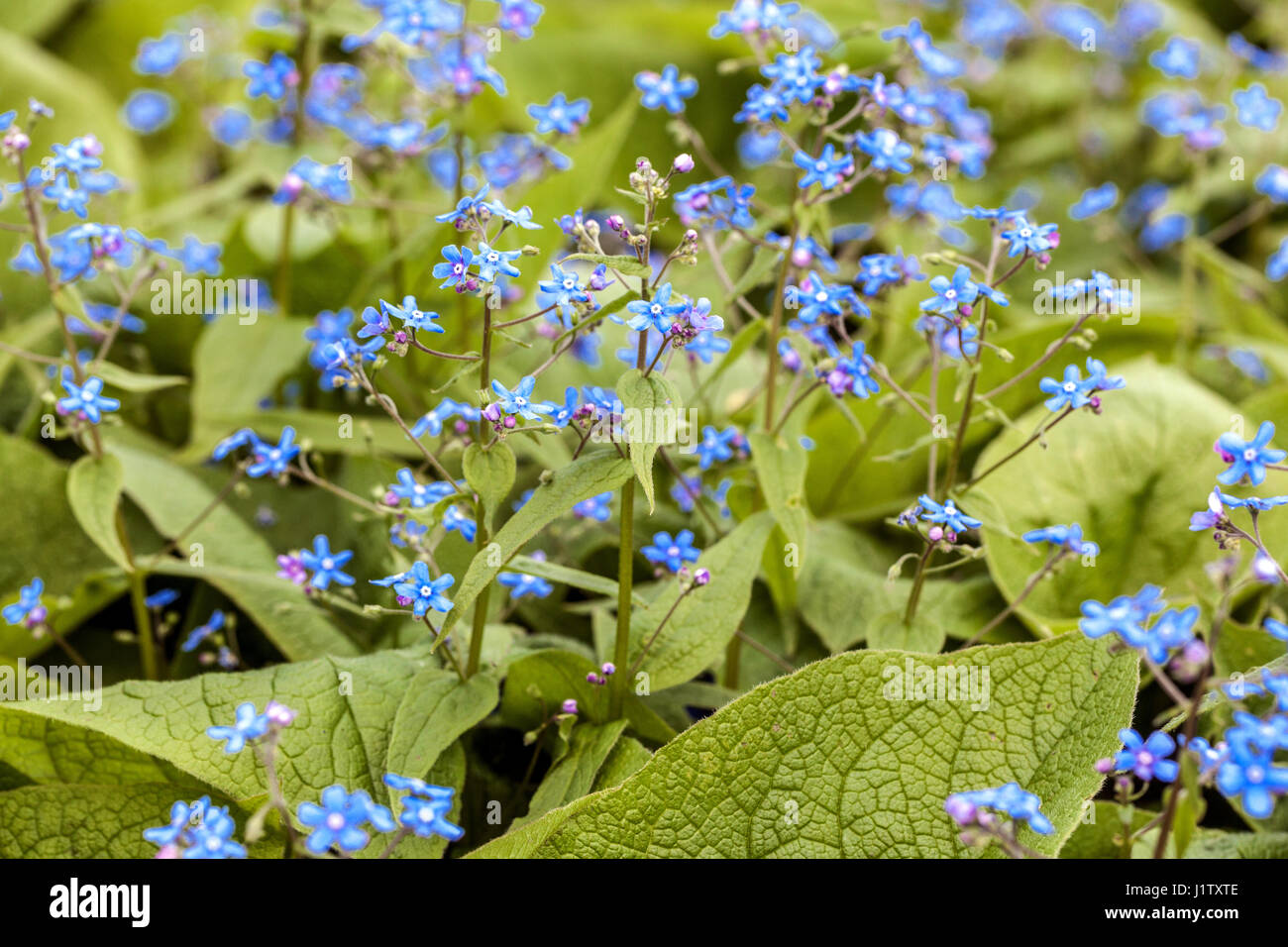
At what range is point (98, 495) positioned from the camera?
219 centimetres

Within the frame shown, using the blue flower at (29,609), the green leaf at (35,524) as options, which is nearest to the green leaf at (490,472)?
the blue flower at (29,609)

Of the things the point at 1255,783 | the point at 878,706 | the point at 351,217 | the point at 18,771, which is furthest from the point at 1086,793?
the point at 351,217

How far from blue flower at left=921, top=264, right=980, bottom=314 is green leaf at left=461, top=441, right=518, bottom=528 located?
2.28 feet

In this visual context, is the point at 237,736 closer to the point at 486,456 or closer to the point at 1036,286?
the point at 486,456

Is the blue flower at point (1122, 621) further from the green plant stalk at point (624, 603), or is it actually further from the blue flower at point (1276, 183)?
the blue flower at point (1276, 183)

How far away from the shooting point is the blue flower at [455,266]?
1.64 meters

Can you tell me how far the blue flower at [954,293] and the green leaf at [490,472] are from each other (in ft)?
2.28

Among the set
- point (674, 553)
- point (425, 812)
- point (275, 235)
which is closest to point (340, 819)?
point (425, 812)

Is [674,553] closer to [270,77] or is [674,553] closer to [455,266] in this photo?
[455,266]

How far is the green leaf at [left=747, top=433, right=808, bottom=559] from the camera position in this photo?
1995mm

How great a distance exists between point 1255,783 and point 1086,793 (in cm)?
51

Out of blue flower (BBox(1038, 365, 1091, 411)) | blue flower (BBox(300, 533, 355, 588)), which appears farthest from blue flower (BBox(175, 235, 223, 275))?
blue flower (BBox(1038, 365, 1091, 411))

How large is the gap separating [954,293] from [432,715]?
1068 mm
